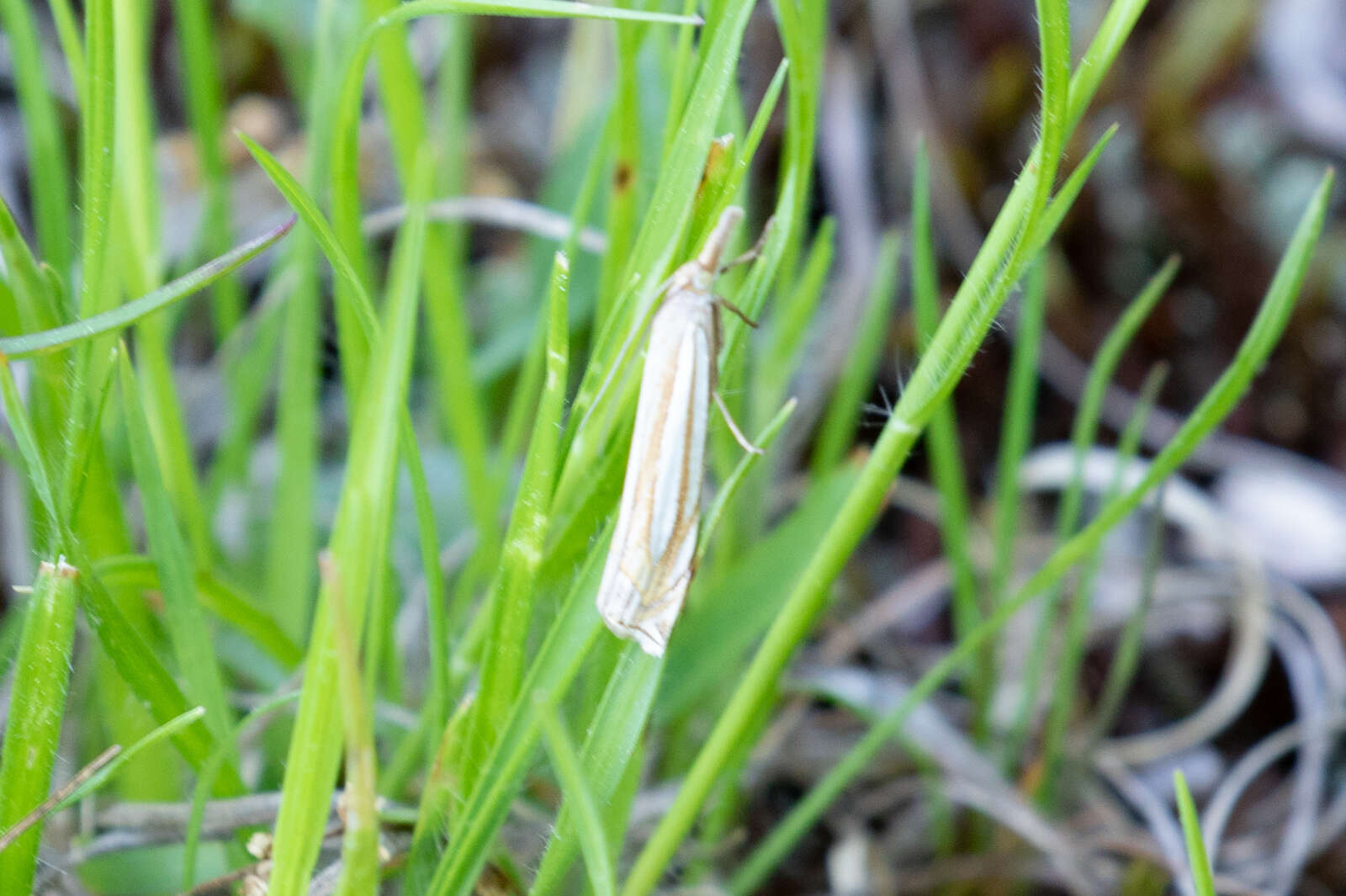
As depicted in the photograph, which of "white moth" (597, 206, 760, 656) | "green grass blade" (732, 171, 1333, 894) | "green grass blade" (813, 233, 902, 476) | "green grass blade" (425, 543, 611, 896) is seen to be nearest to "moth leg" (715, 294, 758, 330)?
"white moth" (597, 206, 760, 656)

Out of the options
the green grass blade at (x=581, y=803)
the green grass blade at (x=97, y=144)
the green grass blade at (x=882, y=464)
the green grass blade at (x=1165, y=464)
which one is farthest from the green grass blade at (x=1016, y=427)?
the green grass blade at (x=97, y=144)

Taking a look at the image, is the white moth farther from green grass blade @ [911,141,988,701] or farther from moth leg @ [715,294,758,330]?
green grass blade @ [911,141,988,701]

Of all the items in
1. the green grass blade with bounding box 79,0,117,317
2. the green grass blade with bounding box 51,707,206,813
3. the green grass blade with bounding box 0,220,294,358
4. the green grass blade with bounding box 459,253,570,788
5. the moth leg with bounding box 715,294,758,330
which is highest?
the green grass blade with bounding box 79,0,117,317

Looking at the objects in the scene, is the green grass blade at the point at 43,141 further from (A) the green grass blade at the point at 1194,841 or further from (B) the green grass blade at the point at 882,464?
(A) the green grass blade at the point at 1194,841

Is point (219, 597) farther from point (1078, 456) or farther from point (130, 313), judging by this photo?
point (1078, 456)

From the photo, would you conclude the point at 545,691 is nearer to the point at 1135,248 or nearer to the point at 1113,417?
the point at 1113,417

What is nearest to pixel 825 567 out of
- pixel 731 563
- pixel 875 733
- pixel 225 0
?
pixel 875 733
